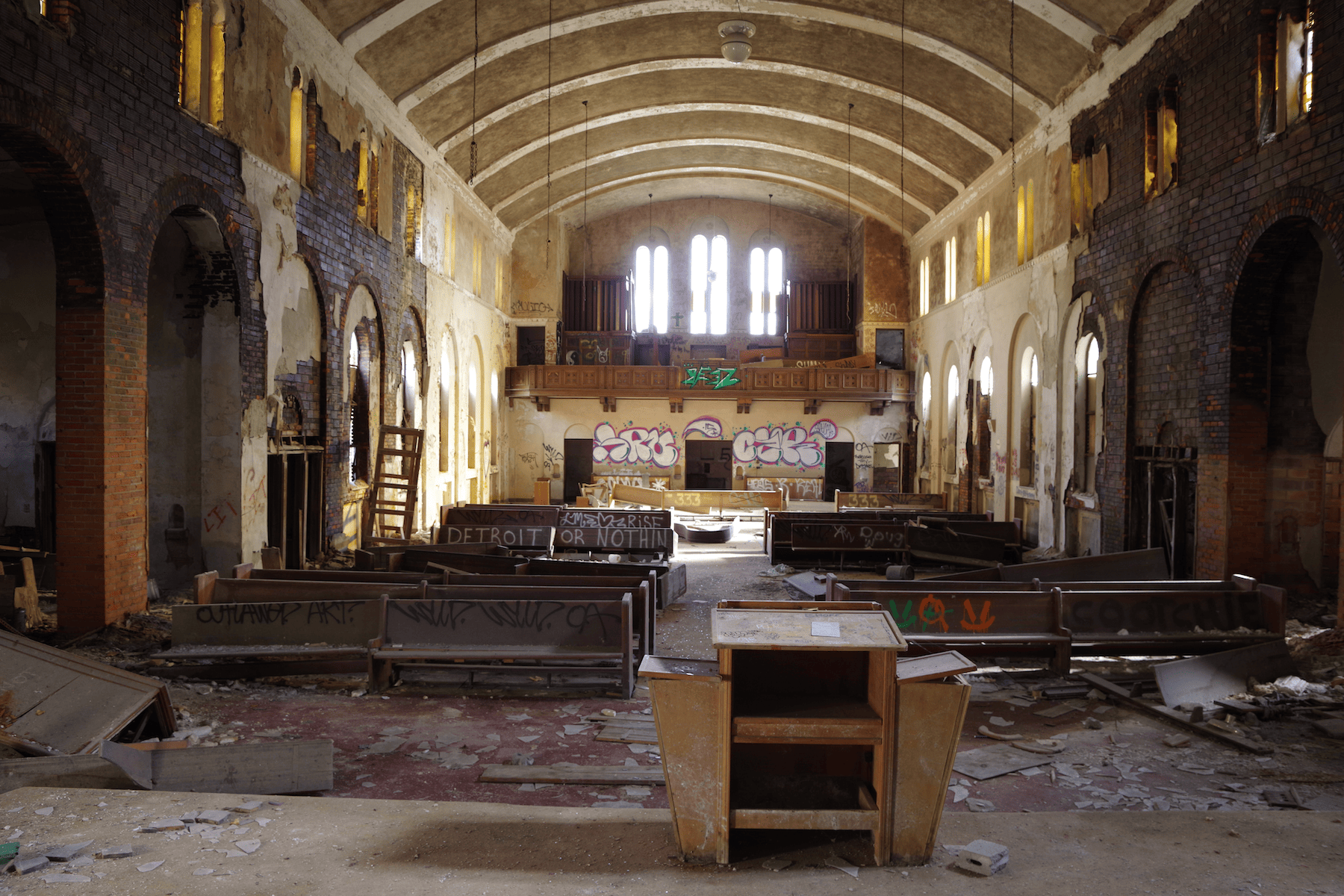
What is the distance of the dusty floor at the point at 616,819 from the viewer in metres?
3.63

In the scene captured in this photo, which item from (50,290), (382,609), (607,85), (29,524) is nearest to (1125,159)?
(607,85)

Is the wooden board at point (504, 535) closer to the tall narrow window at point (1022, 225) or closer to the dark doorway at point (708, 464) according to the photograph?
the tall narrow window at point (1022, 225)

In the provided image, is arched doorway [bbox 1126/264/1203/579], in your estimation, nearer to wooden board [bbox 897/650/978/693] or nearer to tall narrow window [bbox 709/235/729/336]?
wooden board [bbox 897/650/978/693]

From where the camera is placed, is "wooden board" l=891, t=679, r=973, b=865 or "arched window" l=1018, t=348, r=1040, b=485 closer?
"wooden board" l=891, t=679, r=973, b=865

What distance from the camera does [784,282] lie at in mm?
28594

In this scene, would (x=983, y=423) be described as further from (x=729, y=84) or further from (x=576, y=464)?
(x=576, y=464)

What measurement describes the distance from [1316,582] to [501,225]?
68.3 ft

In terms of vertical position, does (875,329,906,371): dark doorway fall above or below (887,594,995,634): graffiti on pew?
above

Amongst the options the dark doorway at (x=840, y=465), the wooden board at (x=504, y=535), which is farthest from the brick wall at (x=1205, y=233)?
the dark doorway at (x=840, y=465)

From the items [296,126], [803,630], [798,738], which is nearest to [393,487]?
[296,126]

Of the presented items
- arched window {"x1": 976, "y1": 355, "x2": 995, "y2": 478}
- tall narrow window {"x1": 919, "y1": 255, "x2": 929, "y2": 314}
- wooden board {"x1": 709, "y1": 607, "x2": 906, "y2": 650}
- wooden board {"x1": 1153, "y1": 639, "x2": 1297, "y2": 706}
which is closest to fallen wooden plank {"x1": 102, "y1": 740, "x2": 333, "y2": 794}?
wooden board {"x1": 709, "y1": 607, "x2": 906, "y2": 650}

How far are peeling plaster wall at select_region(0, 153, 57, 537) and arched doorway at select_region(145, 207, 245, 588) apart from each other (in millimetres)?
1892

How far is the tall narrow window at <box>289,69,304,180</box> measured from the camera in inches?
502

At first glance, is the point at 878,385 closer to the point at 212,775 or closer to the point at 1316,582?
the point at 1316,582
